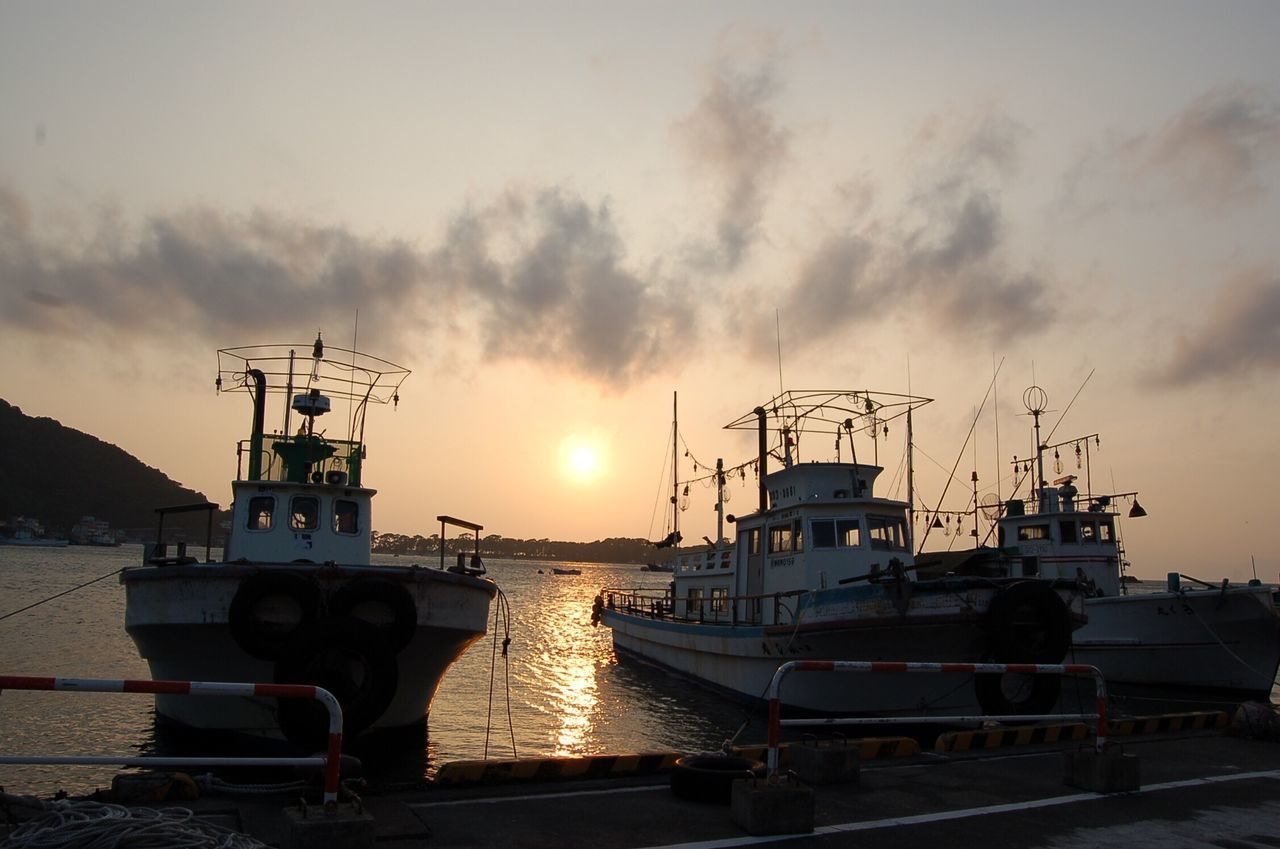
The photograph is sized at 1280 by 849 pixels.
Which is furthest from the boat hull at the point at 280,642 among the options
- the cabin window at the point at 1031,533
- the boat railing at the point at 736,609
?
the cabin window at the point at 1031,533

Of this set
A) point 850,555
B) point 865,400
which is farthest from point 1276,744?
point 865,400

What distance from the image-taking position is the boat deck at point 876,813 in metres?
6.15

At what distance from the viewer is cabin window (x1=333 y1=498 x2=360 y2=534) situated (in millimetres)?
16422

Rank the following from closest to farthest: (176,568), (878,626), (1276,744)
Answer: (1276,744) → (176,568) → (878,626)

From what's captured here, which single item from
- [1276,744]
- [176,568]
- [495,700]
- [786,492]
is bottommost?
[495,700]

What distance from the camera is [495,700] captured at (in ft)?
83.6

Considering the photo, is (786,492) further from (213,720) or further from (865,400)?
(213,720)

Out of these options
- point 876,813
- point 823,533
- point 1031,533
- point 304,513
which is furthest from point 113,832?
point 1031,533

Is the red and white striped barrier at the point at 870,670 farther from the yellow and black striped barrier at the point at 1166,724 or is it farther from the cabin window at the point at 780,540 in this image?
the cabin window at the point at 780,540

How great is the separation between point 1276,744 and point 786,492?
11.8 meters

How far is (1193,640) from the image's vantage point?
25.0 metres

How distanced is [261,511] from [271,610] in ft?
13.4

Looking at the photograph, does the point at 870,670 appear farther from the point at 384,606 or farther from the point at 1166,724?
the point at 384,606

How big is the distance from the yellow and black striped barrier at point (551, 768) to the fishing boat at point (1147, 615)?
51.4 feet
